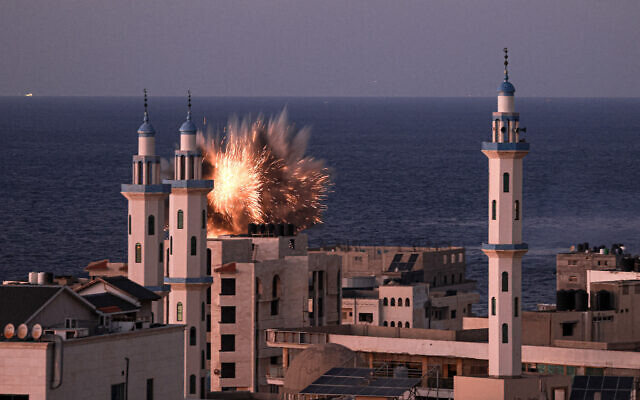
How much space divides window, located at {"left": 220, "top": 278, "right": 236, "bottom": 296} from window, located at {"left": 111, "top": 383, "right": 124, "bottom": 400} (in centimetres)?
4124

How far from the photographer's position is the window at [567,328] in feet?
256

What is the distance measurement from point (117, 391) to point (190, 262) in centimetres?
2837

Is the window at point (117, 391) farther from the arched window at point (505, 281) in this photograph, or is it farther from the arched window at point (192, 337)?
the arched window at point (192, 337)

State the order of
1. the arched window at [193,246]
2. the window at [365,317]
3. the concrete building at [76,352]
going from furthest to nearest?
1. the window at [365,317]
2. the arched window at [193,246]
3. the concrete building at [76,352]

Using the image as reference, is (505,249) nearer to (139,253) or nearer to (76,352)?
(139,253)

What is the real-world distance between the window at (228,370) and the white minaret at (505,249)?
26.0m

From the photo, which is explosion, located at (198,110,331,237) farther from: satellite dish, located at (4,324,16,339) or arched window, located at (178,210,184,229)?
satellite dish, located at (4,324,16,339)

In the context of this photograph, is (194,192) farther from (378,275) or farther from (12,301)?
(378,275)

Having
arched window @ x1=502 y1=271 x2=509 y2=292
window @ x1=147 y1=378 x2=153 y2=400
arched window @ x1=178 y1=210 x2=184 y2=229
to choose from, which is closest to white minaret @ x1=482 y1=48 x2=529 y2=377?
arched window @ x1=502 y1=271 x2=509 y2=292

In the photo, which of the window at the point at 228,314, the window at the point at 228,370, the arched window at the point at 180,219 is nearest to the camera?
the arched window at the point at 180,219

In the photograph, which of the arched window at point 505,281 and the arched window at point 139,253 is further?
the arched window at point 139,253

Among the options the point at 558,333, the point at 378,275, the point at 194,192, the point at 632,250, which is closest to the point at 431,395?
the point at 558,333

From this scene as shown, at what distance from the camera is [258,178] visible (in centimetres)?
11719

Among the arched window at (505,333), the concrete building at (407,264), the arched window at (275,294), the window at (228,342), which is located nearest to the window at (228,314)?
the window at (228,342)
